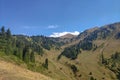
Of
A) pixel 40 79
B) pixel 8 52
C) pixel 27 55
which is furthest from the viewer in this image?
pixel 27 55

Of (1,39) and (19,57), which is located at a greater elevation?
(1,39)

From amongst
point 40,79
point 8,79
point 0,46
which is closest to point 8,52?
point 0,46

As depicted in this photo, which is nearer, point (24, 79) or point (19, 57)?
point (24, 79)

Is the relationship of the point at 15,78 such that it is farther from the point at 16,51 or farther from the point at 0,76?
the point at 16,51

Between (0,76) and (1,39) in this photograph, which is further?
(1,39)

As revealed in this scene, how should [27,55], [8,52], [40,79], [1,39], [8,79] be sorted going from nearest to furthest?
[8,79] < [40,79] < [8,52] < [27,55] < [1,39]

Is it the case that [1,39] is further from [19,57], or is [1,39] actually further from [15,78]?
[15,78]

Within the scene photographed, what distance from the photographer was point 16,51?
159875 mm

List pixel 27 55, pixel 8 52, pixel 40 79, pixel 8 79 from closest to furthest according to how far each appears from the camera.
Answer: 1. pixel 8 79
2. pixel 40 79
3. pixel 8 52
4. pixel 27 55

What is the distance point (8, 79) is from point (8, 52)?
91.6 metres

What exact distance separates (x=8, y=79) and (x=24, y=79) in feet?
15.6

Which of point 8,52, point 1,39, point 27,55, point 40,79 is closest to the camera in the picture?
point 40,79

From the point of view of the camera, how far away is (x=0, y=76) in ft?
217

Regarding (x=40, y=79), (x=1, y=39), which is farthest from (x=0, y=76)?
(x=1, y=39)
